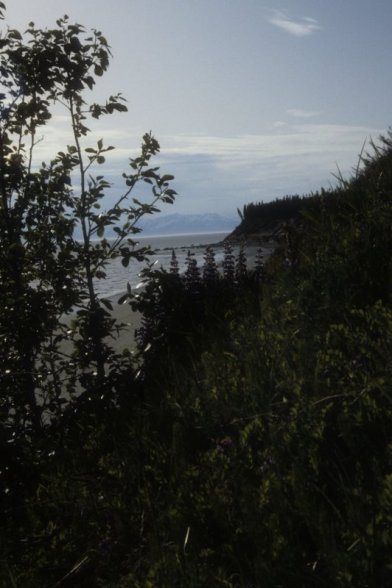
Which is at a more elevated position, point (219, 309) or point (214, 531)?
point (219, 309)

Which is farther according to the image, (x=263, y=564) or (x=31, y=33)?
(x=31, y=33)

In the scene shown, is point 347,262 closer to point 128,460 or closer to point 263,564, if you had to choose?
point 128,460

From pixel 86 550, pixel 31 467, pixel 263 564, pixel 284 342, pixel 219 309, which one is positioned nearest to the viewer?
pixel 263 564

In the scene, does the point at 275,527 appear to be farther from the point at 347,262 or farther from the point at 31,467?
the point at 347,262

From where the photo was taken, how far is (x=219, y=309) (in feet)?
21.5

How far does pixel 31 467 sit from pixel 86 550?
52.6 inches

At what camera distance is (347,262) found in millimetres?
5156

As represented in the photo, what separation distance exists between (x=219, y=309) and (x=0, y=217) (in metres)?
2.14

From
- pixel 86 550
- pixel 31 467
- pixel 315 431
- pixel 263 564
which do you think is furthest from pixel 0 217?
pixel 263 564

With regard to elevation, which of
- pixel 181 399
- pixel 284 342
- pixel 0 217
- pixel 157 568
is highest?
pixel 0 217

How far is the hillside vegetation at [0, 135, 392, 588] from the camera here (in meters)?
2.80

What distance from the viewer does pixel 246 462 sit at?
11.4ft

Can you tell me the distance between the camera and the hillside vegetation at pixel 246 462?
9.20 ft

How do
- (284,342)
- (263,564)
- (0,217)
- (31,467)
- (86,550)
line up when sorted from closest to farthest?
(263,564)
(86,550)
(284,342)
(31,467)
(0,217)
